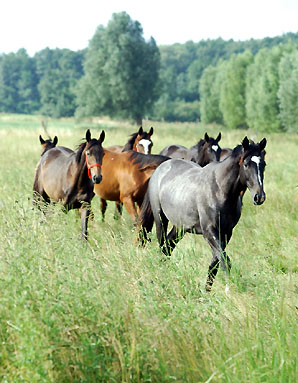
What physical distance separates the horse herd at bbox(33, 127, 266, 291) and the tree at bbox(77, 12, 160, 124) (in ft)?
151

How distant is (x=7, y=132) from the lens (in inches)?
1326

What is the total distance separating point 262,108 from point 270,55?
836 centimetres

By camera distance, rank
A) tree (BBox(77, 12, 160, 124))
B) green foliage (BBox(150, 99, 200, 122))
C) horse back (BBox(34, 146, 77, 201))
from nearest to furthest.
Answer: horse back (BBox(34, 146, 77, 201)), tree (BBox(77, 12, 160, 124)), green foliage (BBox(150, 99, 200, 122))

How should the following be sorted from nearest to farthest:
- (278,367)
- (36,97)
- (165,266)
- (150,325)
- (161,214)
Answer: (278,367) → (150,325) → (165,266) → (161,214) → (36,97)

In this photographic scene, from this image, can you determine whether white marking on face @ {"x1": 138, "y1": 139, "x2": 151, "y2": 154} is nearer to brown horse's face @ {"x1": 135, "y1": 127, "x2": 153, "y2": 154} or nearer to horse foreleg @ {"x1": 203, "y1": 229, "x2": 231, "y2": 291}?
brown horse's face @ {"x1": 135, "y1": 127, "x2": 153, "y2": 154}

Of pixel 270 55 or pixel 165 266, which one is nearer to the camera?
pixel 165 266

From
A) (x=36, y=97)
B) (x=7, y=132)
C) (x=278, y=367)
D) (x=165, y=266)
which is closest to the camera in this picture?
(x=278, y=367)

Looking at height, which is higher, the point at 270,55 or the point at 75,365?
the point at 270,55

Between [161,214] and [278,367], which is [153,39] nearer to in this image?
[161,214]

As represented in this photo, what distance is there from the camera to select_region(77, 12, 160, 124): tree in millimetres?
55531

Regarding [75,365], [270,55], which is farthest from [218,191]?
[270,55]

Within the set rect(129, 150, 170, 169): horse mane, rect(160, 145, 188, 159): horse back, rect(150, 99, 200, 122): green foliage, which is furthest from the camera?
rect(150, 99, 200, 122): green foliage

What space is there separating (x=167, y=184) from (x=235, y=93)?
206ft

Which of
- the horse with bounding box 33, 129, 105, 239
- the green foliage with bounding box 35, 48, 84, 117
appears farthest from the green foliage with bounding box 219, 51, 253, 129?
the horse with bounding box 33, 129, 105, 239
